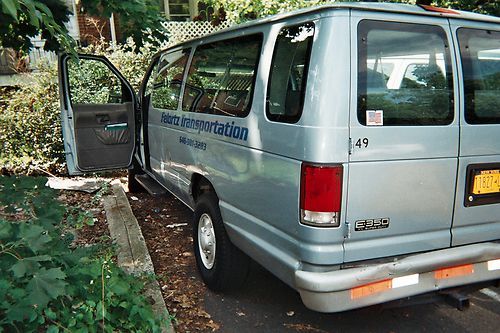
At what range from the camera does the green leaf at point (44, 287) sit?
78.7 inches

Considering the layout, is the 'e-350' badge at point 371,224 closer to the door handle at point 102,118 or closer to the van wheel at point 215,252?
the van wheel at point 215,252

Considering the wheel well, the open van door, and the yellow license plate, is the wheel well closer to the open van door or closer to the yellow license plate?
the yellow license plate

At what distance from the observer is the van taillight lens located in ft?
7.88

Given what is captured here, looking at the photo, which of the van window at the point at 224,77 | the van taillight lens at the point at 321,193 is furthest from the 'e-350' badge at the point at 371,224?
the van window at the point at 224,77

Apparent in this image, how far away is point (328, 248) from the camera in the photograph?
2.45 meters

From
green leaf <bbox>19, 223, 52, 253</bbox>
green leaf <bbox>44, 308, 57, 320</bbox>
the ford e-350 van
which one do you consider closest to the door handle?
the ford e-350 van

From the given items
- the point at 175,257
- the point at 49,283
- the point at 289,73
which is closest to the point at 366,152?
the point at 289,73

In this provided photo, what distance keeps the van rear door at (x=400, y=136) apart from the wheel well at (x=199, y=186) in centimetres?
169

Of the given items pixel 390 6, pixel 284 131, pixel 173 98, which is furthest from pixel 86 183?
pixel 390 6

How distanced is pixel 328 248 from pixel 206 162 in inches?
62.7

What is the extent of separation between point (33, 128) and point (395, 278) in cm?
718

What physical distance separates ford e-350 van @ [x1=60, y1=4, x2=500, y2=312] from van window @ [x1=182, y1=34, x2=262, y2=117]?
25 millimetres

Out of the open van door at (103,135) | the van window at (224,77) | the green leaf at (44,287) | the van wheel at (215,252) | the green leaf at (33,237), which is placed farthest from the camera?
the open van door at (103,135)

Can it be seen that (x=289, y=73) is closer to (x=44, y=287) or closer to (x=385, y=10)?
(x=385, y=10)
